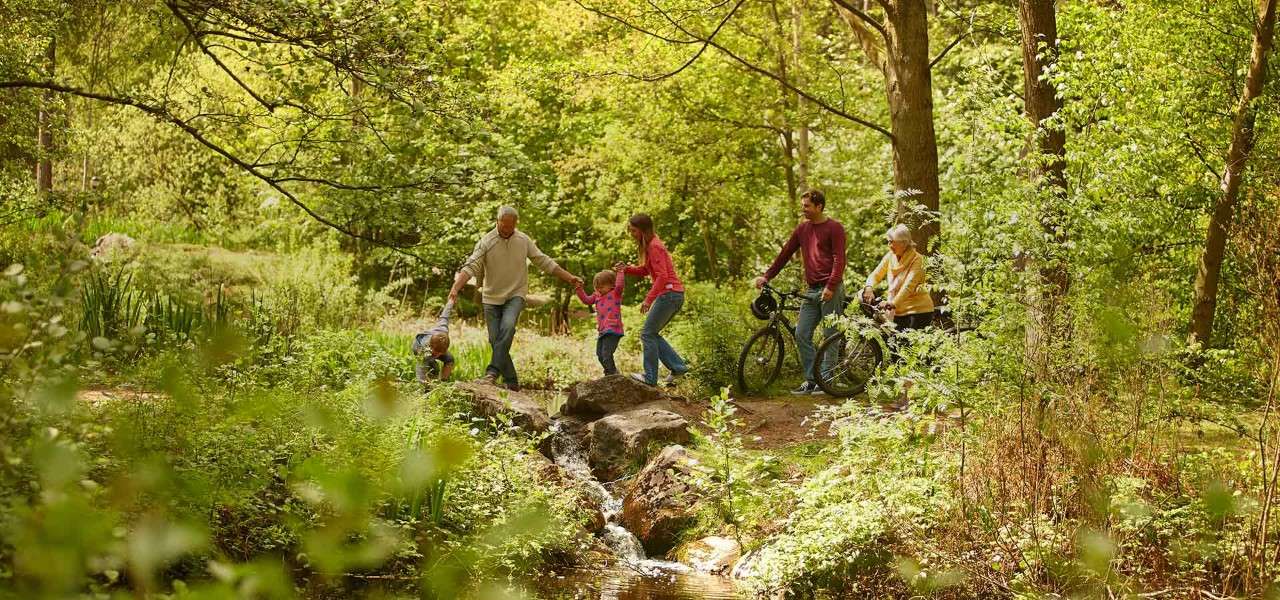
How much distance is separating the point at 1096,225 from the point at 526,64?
13.7 meters

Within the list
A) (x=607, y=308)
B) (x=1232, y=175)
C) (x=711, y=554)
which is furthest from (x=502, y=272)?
(x=1232, y=175)

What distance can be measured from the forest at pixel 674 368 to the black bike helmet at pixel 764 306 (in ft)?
0.21

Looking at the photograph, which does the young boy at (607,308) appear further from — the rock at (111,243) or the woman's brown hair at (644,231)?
the rock at (111,243)

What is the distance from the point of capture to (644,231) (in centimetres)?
1127

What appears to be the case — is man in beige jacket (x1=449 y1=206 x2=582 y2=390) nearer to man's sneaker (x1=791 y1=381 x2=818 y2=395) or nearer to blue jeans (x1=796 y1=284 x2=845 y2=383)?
blue jeans (x1=796 y1=284 x2=845 y2=383)

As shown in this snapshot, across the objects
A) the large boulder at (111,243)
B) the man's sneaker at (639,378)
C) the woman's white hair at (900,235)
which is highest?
the large boulder at (111,243)

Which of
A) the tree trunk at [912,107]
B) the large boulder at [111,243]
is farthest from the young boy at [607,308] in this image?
the large boulder at [111,243]

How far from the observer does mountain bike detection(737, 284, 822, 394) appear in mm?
11820

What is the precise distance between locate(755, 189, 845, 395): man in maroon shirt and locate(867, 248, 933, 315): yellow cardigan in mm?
1112

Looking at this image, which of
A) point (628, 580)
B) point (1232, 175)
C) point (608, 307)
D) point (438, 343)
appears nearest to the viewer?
point (628, 580)

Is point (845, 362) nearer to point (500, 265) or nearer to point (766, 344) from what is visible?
point (766, 344)

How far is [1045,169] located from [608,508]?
16.7 feet

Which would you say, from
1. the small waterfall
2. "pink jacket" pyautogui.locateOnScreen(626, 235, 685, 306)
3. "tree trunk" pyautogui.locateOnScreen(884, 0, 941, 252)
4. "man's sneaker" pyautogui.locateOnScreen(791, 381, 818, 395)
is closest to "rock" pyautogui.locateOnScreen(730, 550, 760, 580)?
the small waterfall

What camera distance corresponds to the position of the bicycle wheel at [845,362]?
10992 mm
